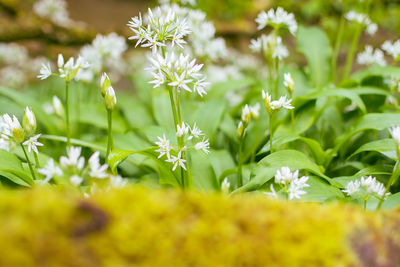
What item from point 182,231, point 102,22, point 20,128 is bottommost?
point 182,231

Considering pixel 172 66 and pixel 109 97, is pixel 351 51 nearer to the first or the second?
pixel 172 66

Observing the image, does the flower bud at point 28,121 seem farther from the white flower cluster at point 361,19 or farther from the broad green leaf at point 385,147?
the white flower cluster at point 361,19

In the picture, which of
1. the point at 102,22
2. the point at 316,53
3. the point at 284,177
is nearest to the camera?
the point at 284,177

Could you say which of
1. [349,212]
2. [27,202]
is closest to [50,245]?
[27,202]

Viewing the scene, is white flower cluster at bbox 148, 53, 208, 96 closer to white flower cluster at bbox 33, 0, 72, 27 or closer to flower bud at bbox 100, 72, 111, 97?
flower bud at bbox 100, 72, 111, 97

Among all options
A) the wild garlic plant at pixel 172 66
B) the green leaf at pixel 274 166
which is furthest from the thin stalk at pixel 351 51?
the wild garlic plant at pixel 172 66

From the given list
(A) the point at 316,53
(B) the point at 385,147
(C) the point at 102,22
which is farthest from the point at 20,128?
(C) the point at 102,22
